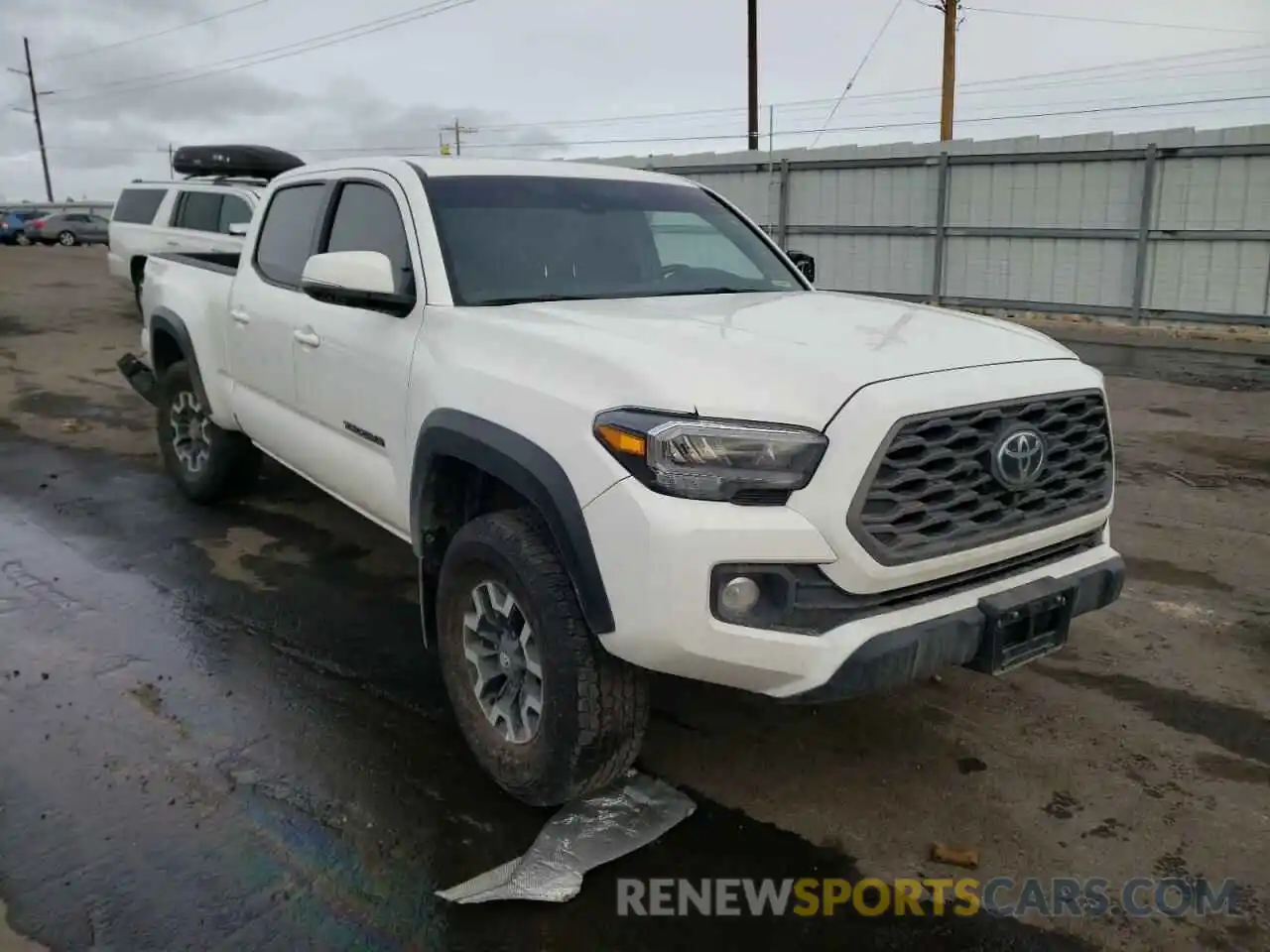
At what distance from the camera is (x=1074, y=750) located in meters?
3.53

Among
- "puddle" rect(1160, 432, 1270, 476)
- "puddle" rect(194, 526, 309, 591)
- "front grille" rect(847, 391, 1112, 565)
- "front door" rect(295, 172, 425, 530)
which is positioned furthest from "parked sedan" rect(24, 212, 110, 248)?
"front grille" rect(847, 391, 1112, 565)

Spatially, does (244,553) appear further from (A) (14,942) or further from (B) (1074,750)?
(B) (1074,750)

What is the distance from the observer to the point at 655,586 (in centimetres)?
256

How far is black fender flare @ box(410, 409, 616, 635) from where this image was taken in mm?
2701

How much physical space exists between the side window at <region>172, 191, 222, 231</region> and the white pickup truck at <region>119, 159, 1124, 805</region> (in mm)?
9011

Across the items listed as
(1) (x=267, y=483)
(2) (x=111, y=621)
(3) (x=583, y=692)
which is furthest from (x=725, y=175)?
(3) (x=583, y=692)

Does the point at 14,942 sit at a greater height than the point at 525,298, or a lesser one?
lesser

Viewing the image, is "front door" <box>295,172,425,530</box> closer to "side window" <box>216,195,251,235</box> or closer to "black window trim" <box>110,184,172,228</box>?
"side window" <box>216,195,251,235</box>

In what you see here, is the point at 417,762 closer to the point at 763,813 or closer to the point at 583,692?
the point at 583,692

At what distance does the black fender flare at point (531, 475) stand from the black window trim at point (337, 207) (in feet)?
2.02

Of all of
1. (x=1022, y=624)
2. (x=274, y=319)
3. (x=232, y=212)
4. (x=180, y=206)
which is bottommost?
(x=1022, y=624)

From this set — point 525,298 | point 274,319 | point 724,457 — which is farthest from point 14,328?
point 724,457

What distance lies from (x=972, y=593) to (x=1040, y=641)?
0.98 feet

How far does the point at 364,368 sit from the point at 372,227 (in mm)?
679
